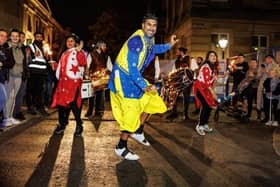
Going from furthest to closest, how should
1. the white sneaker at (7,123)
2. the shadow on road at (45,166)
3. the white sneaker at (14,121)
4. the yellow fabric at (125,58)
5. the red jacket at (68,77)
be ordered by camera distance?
the white sneaker at (14,121), the white sneaker at (7,123), the red jacket at (68,77), the yellow fabric at (125,58), the shadow on road at (45,166)

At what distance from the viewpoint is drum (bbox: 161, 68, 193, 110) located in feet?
32.8

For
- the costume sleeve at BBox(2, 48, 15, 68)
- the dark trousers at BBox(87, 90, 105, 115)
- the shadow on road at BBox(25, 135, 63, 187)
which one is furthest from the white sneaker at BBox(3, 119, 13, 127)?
the dark trousers at BBox(87, 90, 105, 115)

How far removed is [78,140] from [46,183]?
271 centimetres

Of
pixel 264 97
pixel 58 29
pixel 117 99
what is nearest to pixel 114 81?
pixel 117 99

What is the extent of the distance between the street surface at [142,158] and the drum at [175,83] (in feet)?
3.62

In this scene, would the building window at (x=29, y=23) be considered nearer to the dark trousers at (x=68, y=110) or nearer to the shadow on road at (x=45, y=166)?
the dark trousers at (x=68, y=110)

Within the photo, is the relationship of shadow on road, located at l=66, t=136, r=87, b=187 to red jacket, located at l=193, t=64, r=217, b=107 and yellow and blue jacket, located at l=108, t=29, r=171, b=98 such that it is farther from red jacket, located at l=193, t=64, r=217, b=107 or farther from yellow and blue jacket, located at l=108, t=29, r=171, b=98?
red jacket, located at l=193, t=64, r=217, b=107

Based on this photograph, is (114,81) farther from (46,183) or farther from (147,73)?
(147,73)

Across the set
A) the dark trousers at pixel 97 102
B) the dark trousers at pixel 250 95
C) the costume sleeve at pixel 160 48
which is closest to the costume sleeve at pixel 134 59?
the costume sleeve at pixel 160 48

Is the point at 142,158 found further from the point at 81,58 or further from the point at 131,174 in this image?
the point at 81,58

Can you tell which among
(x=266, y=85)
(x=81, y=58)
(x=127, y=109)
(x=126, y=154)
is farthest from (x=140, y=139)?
(x=266, y=85)

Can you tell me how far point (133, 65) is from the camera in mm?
5660

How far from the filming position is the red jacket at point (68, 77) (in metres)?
7.55

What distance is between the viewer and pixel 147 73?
9555 millimetres
